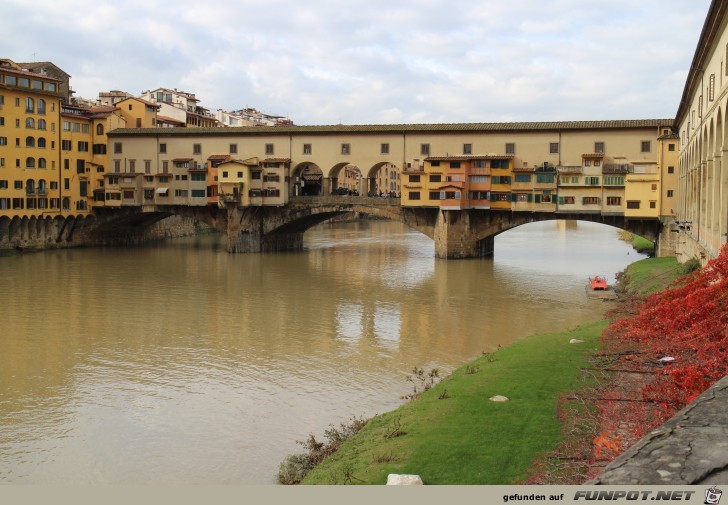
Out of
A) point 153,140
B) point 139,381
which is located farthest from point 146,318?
point 153,140

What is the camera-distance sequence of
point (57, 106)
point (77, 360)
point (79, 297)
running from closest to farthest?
point (77, 360) → point (79, 297) → point (57, 106)

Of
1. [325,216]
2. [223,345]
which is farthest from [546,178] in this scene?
[223,345]

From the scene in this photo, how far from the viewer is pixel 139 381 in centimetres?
1984

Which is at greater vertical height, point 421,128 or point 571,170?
point 421,128

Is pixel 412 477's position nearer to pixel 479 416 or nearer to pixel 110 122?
pixel 479 416

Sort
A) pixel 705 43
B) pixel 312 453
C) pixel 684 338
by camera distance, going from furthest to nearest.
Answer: pixel 705 43
pixel 684 338
pixel 312 453

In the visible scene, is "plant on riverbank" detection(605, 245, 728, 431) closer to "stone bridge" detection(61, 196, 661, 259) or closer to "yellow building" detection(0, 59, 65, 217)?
"stone bridge" detection(61, 196, 661, 259)

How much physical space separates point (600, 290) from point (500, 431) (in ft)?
79.9

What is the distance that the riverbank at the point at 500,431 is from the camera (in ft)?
34.2

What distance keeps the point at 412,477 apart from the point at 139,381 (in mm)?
12125

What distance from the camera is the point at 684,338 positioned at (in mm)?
16188

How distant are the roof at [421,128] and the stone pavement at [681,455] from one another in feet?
142

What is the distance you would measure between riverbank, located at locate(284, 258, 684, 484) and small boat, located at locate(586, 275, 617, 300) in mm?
16851

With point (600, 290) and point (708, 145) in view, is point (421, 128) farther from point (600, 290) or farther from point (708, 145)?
point (708, 145)
